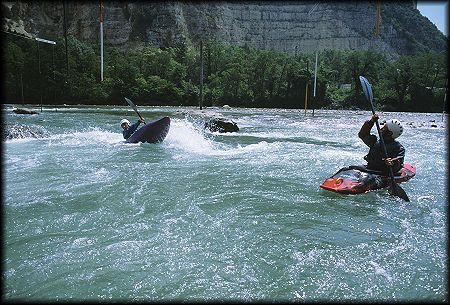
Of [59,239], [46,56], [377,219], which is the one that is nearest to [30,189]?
[59,239]

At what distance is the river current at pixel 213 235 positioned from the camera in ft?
10.5

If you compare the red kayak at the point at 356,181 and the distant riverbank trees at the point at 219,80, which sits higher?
the distant riverbank trees at the point at 219,80

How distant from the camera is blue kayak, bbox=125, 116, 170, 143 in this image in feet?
36.5

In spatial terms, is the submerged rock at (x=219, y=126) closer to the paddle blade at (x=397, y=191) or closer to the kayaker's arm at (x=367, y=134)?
the kayaker's arm at (x=367, y=134)

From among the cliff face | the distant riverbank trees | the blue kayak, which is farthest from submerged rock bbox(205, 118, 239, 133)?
the cliff face

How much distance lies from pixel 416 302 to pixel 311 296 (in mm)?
→ 855

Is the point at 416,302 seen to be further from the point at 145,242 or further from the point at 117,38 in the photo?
the point at 117,38

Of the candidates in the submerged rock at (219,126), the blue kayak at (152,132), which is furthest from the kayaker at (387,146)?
the submerged rock at (219,126)

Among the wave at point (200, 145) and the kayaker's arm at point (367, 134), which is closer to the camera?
the kayaker's arm at point (367, 134)

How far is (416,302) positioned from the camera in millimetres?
3023

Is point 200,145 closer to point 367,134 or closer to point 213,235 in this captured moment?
point 367,134

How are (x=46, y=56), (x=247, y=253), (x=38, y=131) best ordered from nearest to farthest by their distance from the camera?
(x=247, y=253), (x=38, y=131), (x=46, y=56)

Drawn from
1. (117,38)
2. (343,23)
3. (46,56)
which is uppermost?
(343,23)

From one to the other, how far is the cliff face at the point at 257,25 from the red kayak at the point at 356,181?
8625 cm
